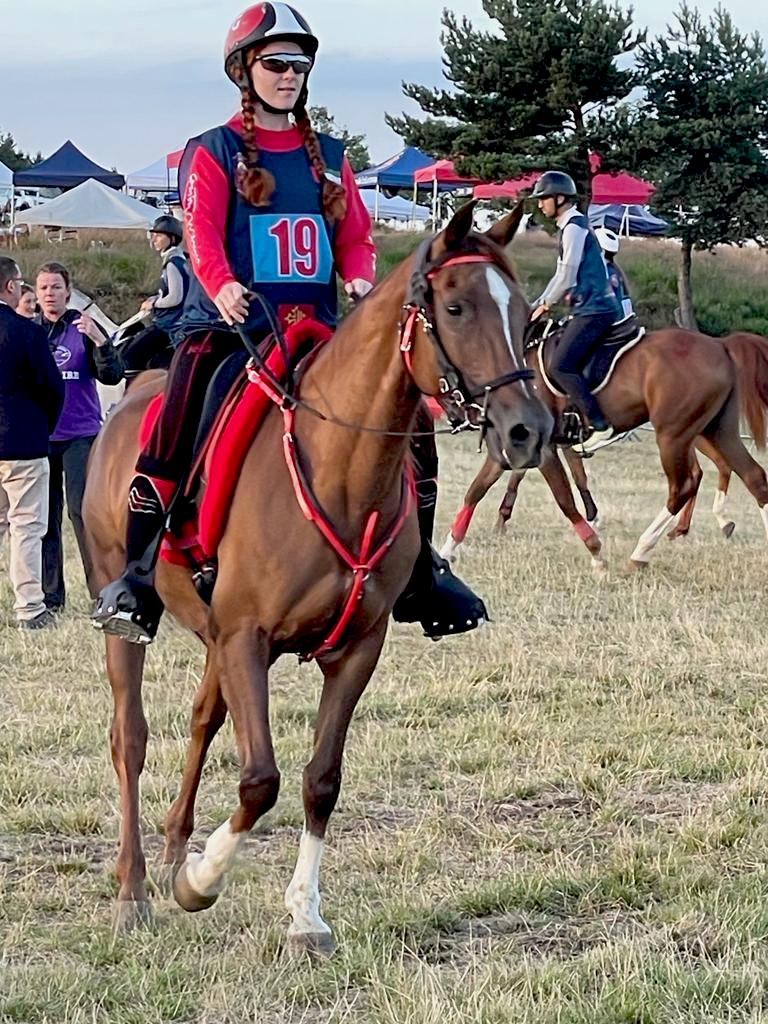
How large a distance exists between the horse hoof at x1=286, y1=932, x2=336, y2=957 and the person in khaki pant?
5628mm

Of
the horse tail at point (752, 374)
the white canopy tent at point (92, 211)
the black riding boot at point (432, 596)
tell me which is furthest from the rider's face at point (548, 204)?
the white canopy tent at point (92, 211)

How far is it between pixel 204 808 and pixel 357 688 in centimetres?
163

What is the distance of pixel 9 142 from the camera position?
322 feet

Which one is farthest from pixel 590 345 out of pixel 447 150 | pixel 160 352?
pixel 447 150

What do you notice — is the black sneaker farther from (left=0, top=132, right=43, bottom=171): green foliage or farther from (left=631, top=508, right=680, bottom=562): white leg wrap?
(left=0, top=132, right=43, bottom=171): green foliage

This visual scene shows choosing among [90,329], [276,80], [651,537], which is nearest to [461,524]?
[651,537]

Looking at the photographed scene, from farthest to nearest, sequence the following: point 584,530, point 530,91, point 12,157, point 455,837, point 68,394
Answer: point 12,157, point 530,91, point 584,530, point 68,394, point 455,837

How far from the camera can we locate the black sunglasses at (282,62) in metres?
5.23

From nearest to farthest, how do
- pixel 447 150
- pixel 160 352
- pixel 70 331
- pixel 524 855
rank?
pixel 524 855
pixel 70 331
pixel 160 352
pixel 447 150

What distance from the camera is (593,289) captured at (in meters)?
13.5

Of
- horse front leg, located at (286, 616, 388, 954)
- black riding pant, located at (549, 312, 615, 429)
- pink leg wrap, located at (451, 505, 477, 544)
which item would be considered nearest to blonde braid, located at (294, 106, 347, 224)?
horse front leg, located at (286, 616, 388, 954)

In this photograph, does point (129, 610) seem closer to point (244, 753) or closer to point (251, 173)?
point (244, 753)

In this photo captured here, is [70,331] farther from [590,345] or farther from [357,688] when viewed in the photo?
[357,688]

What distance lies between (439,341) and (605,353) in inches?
370
